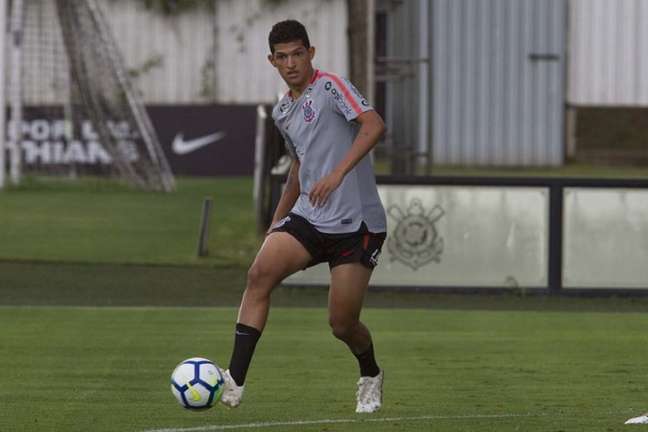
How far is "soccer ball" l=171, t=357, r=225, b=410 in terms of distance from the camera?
8078mm

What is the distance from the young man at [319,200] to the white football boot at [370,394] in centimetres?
34

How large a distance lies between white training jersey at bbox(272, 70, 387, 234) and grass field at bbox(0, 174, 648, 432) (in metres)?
0.99

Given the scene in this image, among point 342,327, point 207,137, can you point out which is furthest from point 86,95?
point 342,327

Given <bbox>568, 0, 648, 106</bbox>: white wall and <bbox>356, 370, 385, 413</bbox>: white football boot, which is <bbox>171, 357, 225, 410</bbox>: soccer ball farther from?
<bbox>568, 0, 648, 106</bbox>: white wall

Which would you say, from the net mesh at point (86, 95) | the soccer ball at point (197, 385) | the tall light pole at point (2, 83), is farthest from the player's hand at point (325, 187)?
the net mesh at point (86, 95)

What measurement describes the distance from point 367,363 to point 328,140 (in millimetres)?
1172

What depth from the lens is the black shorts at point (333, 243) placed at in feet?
27.8

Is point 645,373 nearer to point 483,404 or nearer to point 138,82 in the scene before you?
point 483,404

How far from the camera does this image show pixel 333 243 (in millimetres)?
8539

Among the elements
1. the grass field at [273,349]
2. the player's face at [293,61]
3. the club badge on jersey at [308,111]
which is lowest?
the grass field at [273,349]

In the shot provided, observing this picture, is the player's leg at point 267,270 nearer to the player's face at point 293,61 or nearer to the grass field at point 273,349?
the grass field at point 273,349

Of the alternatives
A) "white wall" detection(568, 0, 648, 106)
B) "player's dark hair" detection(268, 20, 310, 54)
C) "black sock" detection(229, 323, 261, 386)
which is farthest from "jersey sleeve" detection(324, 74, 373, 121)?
"white wall" detection(568, 0, 648, 106)

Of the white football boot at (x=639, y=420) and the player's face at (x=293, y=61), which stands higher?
the player's face at (x=293, y=61)

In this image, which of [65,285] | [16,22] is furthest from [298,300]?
[16,22]
